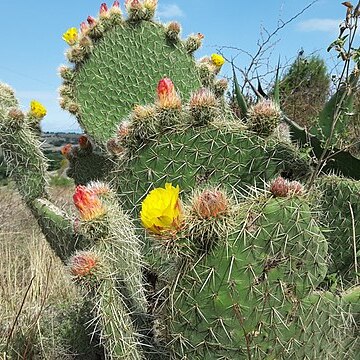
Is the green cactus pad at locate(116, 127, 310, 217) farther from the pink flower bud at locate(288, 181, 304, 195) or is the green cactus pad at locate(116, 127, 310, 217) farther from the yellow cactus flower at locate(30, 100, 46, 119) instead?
the yellow cactus flower at locate(30, 100, 46, 119)

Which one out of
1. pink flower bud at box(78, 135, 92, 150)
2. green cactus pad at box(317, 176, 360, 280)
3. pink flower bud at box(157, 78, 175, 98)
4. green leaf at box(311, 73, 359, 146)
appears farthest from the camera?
pink flower bud at box(78, 135, 92, 150)

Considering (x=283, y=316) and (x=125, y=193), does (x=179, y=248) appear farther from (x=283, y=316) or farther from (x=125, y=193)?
(x=125, y=193)

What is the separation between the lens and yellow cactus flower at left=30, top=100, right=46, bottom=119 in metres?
2.57

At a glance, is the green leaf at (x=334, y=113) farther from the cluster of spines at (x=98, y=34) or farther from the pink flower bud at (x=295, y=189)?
the cluster of spines at (x=98, y=34)

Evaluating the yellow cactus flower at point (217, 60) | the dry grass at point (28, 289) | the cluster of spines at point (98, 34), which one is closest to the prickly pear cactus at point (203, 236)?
the dry grass at point (28, 289)

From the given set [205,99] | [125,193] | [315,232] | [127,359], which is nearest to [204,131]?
[205,99]

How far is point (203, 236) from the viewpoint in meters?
1.29

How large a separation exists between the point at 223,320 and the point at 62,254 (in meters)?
0.92

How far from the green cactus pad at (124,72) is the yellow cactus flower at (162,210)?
68.2 inches

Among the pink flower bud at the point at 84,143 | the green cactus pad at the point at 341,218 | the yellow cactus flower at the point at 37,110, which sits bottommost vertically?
the green cactus pad at the point at 341,218

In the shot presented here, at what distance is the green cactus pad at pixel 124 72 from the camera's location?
3.03m

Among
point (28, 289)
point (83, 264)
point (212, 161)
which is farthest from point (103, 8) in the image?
point (83, 264)

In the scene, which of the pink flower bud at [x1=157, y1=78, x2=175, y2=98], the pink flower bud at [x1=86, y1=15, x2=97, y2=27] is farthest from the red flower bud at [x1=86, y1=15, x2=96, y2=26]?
the pink flower bud at [x1=157, y1=78, x2=175, y2=98]

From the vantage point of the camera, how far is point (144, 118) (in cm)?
188
